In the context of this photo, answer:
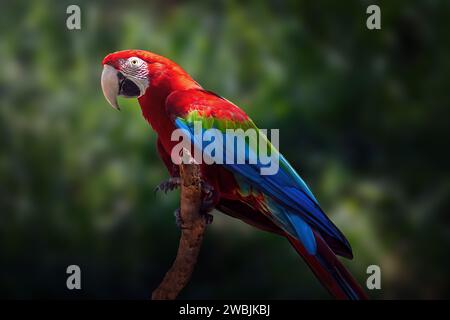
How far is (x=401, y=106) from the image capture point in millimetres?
2771

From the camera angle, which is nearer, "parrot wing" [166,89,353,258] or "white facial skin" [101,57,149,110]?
"parrot wing" [166,89,353,258]

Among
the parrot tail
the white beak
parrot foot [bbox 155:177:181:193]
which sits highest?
the white beak

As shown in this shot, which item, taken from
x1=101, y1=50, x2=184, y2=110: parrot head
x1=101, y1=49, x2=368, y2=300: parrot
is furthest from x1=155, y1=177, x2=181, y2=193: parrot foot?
x1=101, y1=50, x2=184, y2=110: parrot head

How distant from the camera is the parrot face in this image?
182 cm

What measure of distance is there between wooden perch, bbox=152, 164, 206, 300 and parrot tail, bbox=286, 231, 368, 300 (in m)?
0.27

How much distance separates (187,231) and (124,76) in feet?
1.41

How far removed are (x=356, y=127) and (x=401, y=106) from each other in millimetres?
181

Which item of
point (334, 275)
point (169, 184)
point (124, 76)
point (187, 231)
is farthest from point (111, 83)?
point (334, 275)

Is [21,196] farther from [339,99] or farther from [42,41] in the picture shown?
[339,99]

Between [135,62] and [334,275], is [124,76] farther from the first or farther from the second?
[334,275]

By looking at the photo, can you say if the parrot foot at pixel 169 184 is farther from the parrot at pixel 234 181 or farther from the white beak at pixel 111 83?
the white beak at pixel 111 83

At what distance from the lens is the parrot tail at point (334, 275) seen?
167 centimetres

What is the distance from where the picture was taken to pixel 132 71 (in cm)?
183

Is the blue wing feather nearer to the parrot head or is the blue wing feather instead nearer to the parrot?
the parrot
